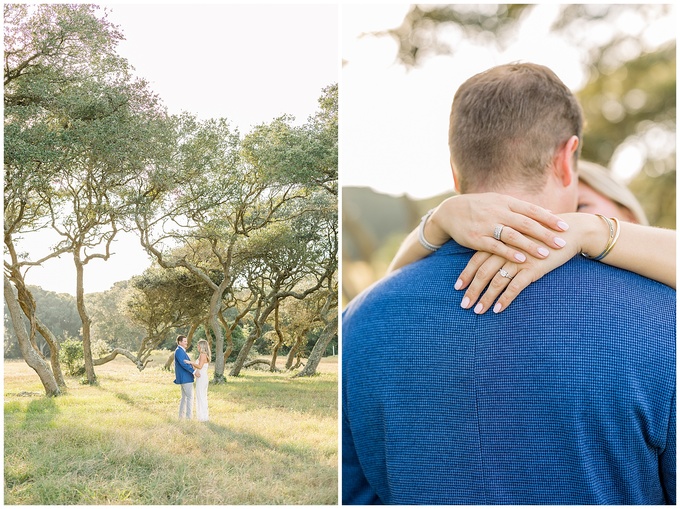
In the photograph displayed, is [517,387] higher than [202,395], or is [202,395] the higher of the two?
[517,387]

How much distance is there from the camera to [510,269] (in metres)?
1.33

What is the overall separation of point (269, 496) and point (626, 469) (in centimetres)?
181

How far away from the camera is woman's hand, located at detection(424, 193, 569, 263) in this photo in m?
1.34

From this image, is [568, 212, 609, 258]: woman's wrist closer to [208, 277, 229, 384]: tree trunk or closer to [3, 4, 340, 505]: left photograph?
[3, 4, 340, 505]: left photograph

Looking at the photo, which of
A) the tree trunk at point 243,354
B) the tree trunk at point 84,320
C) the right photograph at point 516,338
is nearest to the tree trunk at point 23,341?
the tree trunk at point 84,320

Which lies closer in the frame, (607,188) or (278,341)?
(607,188)

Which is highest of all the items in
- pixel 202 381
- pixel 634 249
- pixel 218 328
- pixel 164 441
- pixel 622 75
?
pixel 622 75

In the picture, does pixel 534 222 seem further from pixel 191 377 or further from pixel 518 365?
pixel 191 377

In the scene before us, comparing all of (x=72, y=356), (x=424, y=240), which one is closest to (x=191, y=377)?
(x=72, y=356)

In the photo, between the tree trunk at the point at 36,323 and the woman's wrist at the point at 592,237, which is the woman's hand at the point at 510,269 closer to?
the woman's wrist at the point at 592,237

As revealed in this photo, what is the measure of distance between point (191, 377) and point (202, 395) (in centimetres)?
9

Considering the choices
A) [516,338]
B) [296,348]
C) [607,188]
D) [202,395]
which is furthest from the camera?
[296,348]

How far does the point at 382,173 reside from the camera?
2.72 m

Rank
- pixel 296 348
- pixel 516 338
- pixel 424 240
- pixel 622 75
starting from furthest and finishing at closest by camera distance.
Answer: pixel 296 348, pixel 622 75, pixel 424 240, pixel 516 338
